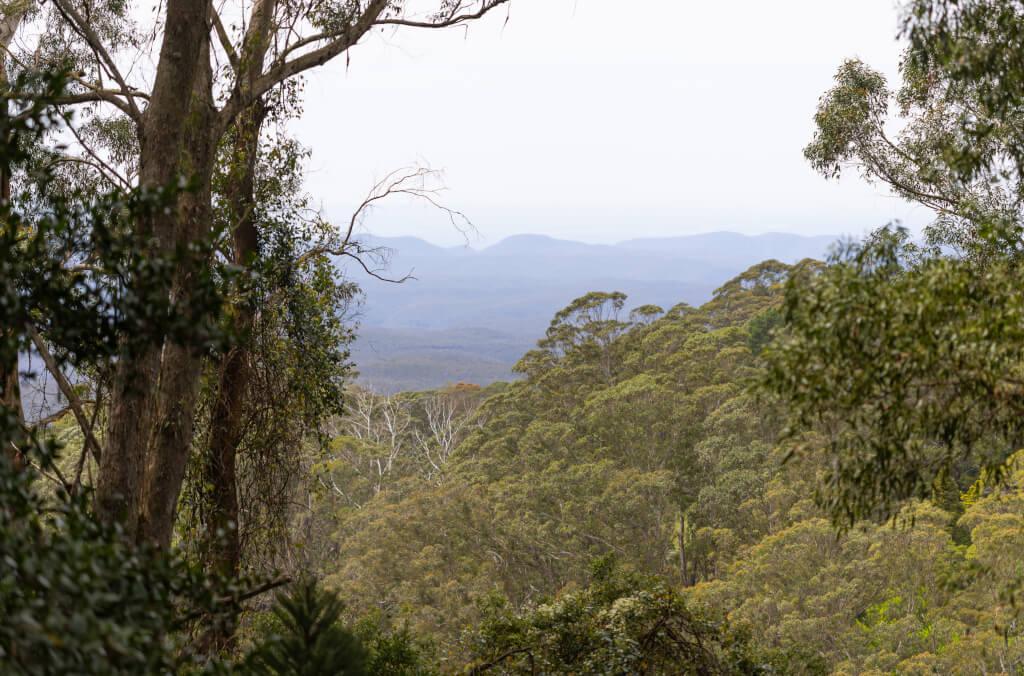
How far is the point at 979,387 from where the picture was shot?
3.82 meters

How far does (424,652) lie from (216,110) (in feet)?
20.6

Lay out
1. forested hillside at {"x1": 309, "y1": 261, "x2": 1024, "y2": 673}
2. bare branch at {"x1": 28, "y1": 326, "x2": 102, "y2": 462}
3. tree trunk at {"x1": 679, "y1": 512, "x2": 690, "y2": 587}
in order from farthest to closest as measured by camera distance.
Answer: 1. tree trunk at {"x1": 679, "y1": 512, "x2": 690, "y2": 587}
2. forested hillside at {"x1": 309, "y1": 261, "x2": 1024, "y2": 673}
3. bare branch at {"x1": 28, "y1": 326, "x2": 102, "y2": 462}

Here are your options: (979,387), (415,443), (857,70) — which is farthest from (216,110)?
(415,443)

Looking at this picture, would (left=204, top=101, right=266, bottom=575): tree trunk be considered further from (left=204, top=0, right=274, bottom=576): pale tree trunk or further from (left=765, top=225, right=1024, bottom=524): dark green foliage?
(left=765, top=225, right=1024, bottom=524): dark green foliage

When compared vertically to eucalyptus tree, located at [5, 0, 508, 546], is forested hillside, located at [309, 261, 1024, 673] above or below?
below

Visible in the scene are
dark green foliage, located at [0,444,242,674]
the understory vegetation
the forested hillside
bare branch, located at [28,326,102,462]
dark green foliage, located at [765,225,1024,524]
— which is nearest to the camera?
dark green foliage, located at [0,444,242,674]

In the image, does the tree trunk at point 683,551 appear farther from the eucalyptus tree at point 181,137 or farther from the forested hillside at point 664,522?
the eucalyptus tree at point 181,137

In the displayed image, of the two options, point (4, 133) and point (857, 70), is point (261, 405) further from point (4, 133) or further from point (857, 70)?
point (857, 70)

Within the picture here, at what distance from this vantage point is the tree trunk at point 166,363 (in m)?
4.86

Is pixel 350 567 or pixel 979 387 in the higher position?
pixel 979 387

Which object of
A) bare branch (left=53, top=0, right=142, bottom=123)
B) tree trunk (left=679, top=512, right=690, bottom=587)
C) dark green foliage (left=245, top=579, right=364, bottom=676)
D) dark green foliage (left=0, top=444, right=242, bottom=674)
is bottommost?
tree trunk (left=679, top=512, right=690, bottom=587)

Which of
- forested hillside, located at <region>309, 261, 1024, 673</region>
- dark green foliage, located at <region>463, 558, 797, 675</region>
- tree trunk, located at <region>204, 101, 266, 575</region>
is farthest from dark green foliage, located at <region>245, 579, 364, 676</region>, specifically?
forested hillside, located at <region>309, 261, 1024, 673</region>

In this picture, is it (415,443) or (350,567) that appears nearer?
(350,567)

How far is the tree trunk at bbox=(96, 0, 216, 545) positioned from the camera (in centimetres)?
486
